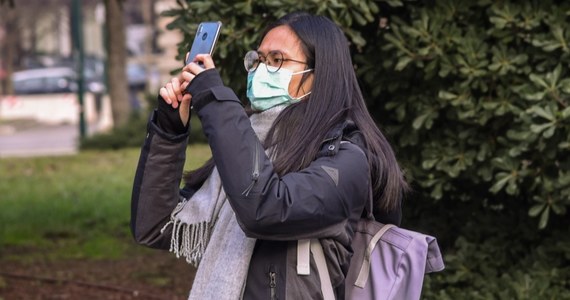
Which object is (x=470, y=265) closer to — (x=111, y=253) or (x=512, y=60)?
(x=512, y=60)

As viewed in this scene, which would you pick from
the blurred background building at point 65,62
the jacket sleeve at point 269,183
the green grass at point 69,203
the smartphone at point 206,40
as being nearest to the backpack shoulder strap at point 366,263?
the jacket sleeve at point 269,183

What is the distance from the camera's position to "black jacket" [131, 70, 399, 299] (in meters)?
2.42

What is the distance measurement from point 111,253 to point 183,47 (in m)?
3.72

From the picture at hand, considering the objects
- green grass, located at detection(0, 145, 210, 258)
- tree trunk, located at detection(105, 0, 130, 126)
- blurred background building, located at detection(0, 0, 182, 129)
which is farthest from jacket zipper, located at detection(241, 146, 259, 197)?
blurred background building, located at detection(0, 0, 182, 129)

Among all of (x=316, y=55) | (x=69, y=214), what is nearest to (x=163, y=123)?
(x=316, y=55)

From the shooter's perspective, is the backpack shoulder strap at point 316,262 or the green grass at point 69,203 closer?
the backpack shoulder strap at point 316,262

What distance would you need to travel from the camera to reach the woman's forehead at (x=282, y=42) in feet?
8.82

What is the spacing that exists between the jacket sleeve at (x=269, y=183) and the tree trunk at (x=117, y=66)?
1169cm

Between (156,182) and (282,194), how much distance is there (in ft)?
1.61

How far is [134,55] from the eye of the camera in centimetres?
4700

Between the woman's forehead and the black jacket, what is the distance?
9.2 inches

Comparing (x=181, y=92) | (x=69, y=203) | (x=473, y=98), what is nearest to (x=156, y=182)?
(x=181, y=92)

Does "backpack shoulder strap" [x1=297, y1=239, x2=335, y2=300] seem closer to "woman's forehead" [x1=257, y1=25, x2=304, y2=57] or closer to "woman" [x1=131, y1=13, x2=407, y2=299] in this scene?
"woman" [x1=131, y1=13, x2=407, y2=299]

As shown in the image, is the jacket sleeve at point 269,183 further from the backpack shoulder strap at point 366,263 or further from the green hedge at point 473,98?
the green hedge at point 473,98
